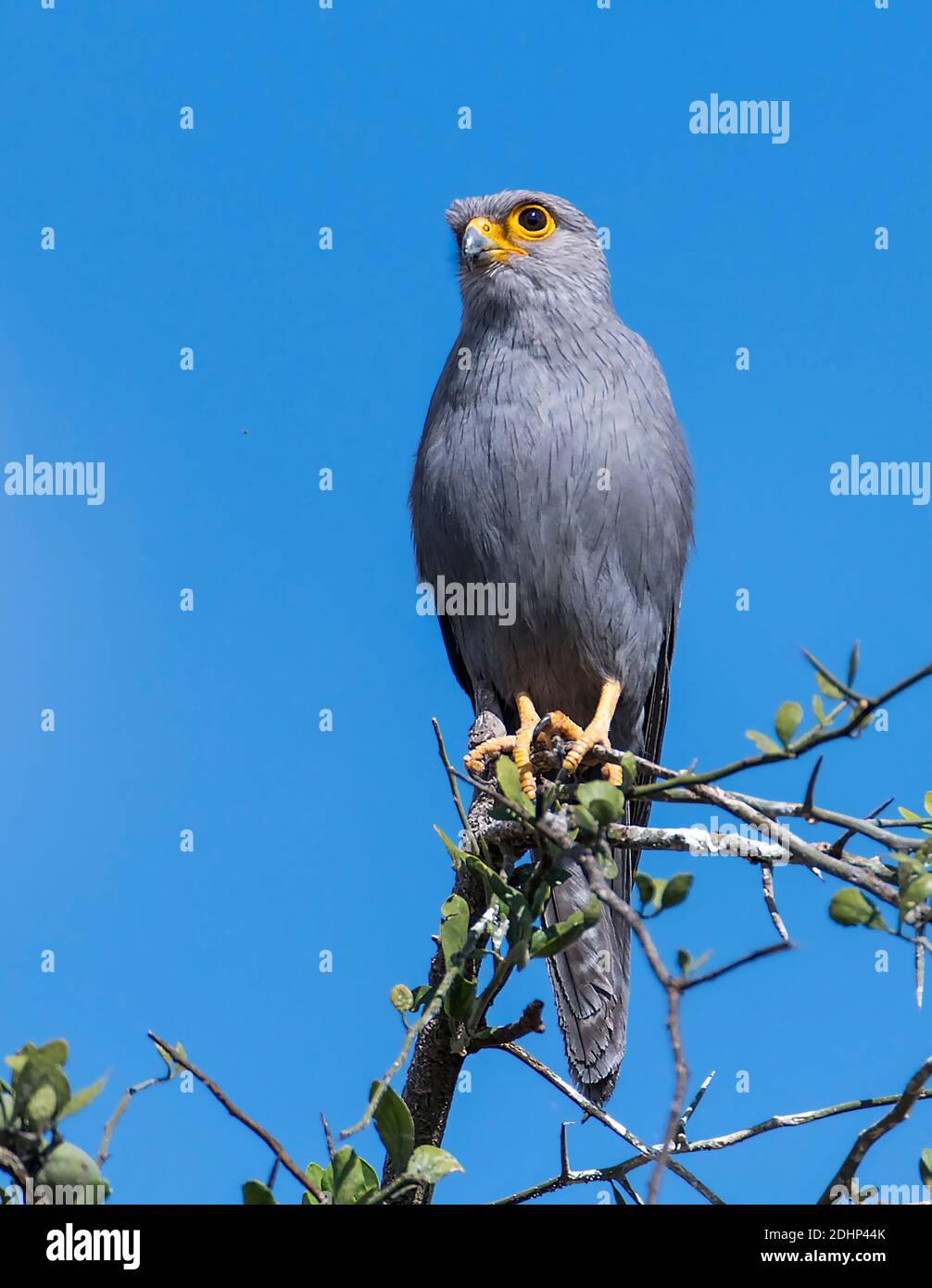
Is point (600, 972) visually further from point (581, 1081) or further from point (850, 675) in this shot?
point (850, 675)

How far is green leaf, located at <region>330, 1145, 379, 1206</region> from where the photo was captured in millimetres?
2291

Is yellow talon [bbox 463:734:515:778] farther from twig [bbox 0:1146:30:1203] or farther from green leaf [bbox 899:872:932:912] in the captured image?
twig [bbox 0:1146:30:1203]

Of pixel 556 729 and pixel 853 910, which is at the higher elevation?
pixel 556 729

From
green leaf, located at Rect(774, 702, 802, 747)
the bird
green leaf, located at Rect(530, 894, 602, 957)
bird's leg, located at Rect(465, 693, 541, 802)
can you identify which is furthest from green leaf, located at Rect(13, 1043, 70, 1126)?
the bird

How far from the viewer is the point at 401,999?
294 cm

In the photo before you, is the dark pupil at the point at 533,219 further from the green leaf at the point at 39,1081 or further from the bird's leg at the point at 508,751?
the green leaf at the point at 39,1081

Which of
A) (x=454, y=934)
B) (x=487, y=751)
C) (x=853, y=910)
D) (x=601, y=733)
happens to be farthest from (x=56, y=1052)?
(x=601, y=733)

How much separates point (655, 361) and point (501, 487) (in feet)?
3.14

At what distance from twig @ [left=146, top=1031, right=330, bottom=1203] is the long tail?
2.69m

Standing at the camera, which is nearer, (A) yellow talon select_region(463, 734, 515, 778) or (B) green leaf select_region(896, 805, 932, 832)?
(B) green leaf select_region(896, 805, 932, 832)

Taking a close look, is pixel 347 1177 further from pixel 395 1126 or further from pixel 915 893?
pixel 915 893

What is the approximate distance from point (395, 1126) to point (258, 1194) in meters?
0.33

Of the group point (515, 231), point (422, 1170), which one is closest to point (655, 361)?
point (515, 231)
